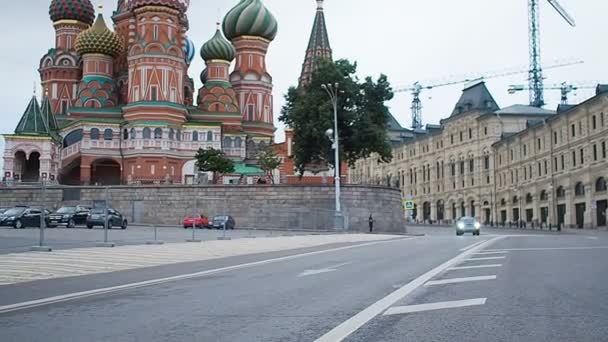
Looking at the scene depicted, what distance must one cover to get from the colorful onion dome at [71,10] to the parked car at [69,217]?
49472 millimetres

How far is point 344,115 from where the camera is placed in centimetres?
5609

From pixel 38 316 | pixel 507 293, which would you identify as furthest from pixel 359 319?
pixel 38 316

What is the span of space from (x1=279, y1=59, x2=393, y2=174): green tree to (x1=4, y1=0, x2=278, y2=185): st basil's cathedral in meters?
13.9

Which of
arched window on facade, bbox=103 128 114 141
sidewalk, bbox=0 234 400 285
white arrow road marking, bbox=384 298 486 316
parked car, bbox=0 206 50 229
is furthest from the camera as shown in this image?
arched window on facade, bbox=103 128 114 141

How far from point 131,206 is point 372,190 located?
61.6 ft

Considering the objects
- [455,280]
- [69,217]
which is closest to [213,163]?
[69,217]

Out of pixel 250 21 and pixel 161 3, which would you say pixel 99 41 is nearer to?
pixel 161 3

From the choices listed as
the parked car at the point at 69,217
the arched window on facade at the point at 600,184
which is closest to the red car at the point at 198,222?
the parked car at the point at 69,217

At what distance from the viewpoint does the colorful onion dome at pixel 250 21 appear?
282ft

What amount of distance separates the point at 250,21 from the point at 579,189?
4274 centimetres

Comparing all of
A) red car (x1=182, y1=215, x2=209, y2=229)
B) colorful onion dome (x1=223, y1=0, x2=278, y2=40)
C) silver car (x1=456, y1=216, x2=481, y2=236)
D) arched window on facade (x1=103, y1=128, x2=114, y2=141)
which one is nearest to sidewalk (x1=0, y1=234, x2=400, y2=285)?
red car (x1=182, y1=215, x2=209, y2=229)

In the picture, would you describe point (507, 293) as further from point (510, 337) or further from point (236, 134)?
point (236, 134)

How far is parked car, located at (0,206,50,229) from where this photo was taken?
37.5 m

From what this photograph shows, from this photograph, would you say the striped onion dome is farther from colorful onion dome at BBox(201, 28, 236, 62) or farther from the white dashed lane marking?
the white dashed lane marking
